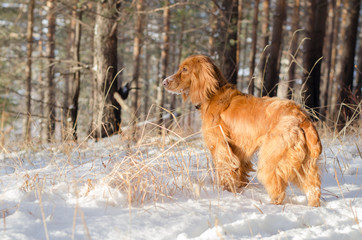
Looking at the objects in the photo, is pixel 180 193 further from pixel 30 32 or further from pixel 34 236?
pixel 30 32

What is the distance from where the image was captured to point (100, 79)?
6895 millimetres

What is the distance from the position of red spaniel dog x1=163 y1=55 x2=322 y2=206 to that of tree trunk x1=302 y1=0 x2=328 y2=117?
601 cm

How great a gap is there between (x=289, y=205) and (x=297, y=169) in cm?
32

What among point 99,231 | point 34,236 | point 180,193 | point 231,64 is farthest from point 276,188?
point 231,64

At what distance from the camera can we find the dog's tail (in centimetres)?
262

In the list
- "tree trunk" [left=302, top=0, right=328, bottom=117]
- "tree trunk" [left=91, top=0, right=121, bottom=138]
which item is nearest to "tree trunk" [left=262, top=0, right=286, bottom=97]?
"tree trunk" [left=302, top=0, right=328, bottom=117]

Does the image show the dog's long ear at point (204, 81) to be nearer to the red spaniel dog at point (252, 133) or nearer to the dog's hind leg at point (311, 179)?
the red spaniel dog at point (252, 133)

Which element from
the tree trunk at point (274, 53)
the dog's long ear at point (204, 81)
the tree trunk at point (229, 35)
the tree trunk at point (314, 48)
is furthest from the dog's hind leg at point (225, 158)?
the tree trunk at point (274, 53)

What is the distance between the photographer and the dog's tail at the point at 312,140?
2621mm

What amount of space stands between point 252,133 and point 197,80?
944 mm

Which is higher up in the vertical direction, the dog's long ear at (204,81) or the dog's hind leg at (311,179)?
the dog's long ear at (204,81)

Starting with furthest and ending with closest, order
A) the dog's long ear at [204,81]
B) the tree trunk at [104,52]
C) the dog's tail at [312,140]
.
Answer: the tree trunk at [104,52]
the dog's long ear at [204,81]
the dog's tail at [312,140]

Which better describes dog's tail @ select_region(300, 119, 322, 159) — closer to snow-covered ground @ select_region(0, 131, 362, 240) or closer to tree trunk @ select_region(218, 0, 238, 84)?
snow-covered ground @ select_region(0, 131, 362, 240)

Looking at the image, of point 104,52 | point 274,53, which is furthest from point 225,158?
point 274,53
